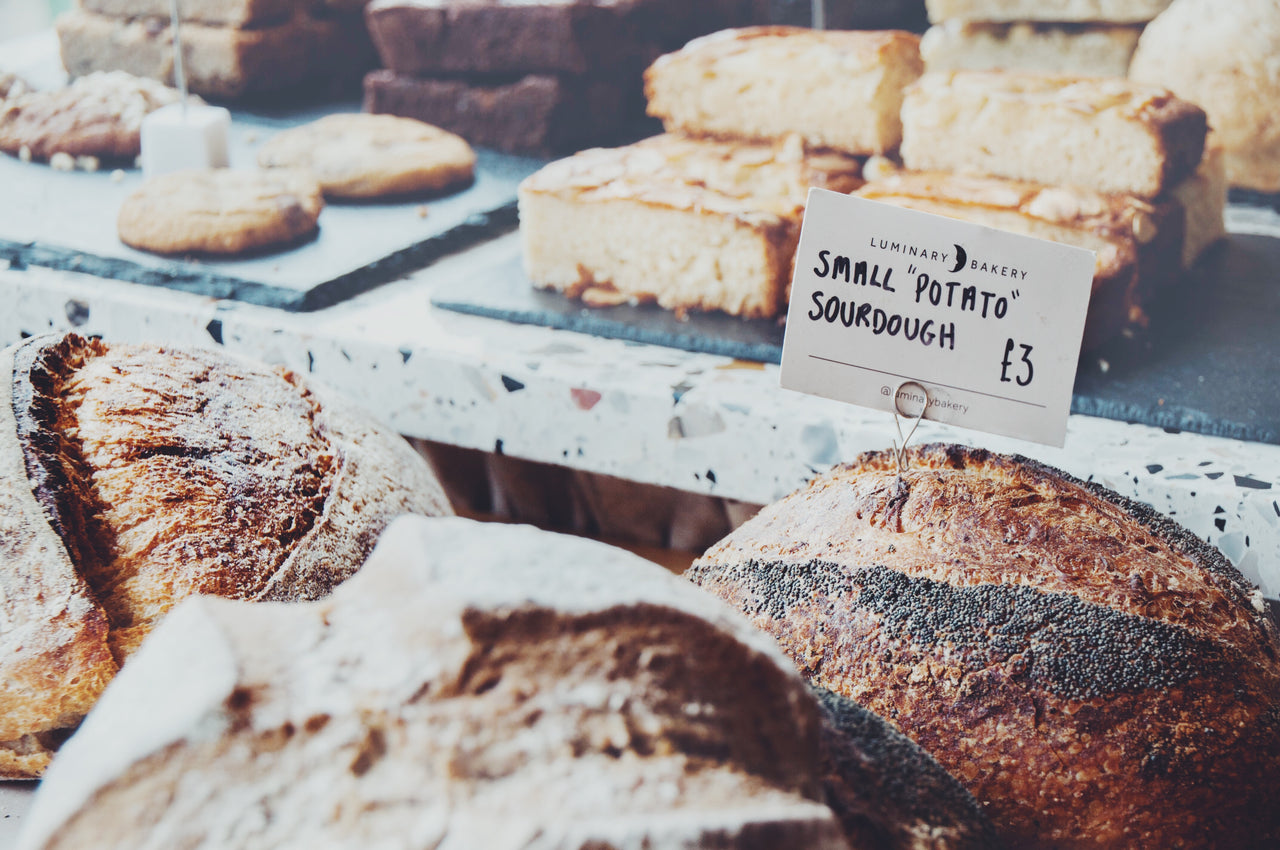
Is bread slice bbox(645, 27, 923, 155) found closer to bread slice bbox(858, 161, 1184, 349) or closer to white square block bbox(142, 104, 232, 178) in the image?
bread slice bbox(858, 161, 1184, 349)

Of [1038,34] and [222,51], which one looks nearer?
[1038,34]

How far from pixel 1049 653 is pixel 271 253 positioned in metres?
1.59

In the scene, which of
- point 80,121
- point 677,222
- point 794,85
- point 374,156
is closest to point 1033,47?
point 794,85

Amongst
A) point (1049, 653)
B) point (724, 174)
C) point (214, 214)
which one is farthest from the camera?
point (214, 214)

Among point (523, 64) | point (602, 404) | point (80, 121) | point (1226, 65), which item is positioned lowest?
point (602, 404)

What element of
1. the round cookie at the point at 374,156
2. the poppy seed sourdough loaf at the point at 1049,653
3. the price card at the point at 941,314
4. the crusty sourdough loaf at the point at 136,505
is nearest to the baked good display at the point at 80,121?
the round cookie at the point at 374,156

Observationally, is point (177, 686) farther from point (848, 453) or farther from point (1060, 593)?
point (848, 453)

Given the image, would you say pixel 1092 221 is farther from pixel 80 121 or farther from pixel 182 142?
pixel 80 121

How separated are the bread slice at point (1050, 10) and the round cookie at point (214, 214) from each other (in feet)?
4.02

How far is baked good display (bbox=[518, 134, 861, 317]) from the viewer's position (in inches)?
67.6

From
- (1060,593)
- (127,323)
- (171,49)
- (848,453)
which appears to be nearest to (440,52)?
(171,49)

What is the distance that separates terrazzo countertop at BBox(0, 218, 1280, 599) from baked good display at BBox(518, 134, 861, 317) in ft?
0.49

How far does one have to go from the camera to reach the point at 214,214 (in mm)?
1955

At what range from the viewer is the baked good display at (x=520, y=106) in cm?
248
